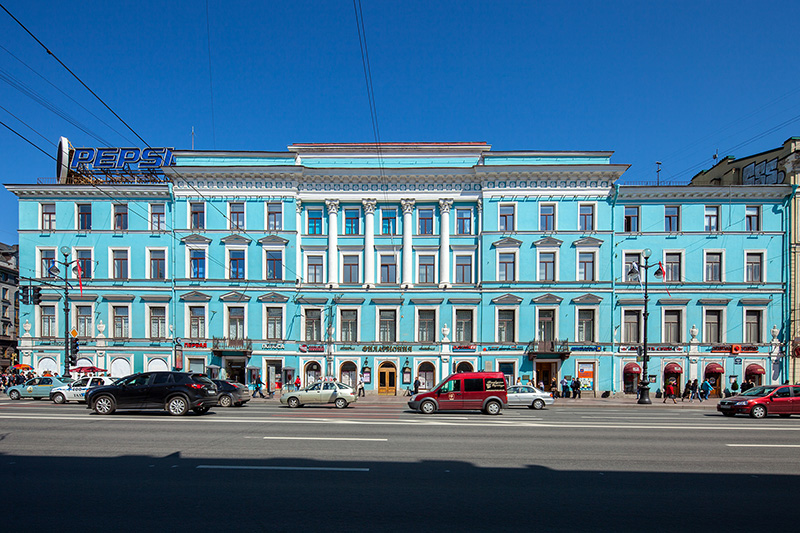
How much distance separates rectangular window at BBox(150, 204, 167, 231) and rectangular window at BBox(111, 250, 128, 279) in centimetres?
277

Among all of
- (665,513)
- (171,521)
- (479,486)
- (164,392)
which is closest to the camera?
(171,521)

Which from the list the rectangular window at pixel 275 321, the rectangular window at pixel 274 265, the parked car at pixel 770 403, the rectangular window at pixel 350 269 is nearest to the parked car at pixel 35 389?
the rectangular window at pixel 275 321

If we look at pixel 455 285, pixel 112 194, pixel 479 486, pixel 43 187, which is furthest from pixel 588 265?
pixel 43 187

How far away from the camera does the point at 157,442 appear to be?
13.0 meters

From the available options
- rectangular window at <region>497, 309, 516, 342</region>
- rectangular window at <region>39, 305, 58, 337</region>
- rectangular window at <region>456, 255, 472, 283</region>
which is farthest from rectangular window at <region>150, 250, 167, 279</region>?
rectangular window at <region>497, 309, 516, 342</region>

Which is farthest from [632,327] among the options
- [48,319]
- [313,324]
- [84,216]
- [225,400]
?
[48,319]

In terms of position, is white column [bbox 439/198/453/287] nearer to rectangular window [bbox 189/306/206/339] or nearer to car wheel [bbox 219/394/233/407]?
car wheel [bbox 219/394/233/407]

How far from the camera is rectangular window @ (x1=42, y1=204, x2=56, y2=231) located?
37.8 meters

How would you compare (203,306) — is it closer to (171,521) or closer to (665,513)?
(171,521)

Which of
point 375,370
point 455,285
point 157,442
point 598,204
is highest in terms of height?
point 598,204

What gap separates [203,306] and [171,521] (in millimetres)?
31953

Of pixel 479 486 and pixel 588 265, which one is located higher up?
pixel 588 265

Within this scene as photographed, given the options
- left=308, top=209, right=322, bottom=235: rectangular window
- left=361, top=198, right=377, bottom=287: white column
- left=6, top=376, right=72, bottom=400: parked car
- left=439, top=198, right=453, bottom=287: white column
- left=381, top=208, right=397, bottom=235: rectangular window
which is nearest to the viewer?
left=6, top=376, right=72, bottom=400: parked car

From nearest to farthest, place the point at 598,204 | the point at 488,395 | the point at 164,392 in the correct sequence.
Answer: the point at 164,392 → the point at 488,395 → the point at 598,204
